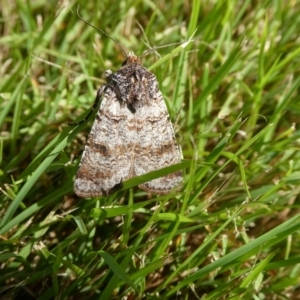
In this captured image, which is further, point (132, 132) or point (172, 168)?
point (132, 132)

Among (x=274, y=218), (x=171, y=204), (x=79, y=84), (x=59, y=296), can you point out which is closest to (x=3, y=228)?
(x=59, y=296)

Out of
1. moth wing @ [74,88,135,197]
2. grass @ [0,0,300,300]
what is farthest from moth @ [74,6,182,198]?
grass @ [0,0,300,300]

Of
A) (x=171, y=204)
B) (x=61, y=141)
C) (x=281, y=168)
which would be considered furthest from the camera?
(x=281, y=168)

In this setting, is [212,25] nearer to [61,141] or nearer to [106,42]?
[106,42]

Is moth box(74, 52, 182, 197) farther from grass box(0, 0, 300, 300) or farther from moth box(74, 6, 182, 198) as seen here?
grass box(0, 0, 300, 300)

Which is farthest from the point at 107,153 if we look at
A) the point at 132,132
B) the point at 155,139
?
the point at 155,139

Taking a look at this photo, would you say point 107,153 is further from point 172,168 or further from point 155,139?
point 172,168
